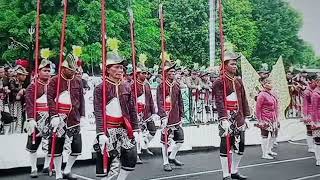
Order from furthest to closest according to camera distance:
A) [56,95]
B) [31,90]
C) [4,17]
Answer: [4,17], [31,90], [56,95]

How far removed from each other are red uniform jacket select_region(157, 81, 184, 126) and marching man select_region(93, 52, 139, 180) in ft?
8.75

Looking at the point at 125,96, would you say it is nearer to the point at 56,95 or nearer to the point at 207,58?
the point at 56,95

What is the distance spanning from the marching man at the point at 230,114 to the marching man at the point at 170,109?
127 centimetres

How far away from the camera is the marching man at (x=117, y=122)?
17.6 feet

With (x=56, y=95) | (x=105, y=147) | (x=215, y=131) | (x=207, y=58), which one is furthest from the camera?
(x=207, y=58)

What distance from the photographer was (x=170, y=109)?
8172 millimetres

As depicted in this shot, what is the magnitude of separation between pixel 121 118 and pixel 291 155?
5.55 m

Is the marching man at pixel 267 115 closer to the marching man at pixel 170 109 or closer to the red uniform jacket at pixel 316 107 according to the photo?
the red uniform jacket at pixel 316 107

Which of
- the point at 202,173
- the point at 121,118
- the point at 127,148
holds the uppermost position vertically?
the point at 121,118

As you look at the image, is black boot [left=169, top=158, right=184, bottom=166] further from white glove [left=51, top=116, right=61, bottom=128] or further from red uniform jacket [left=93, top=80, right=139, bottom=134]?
red uniform jacket [left=93, top=80, right=139, bottom=134]

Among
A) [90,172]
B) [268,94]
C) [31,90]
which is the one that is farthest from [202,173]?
[31,90]

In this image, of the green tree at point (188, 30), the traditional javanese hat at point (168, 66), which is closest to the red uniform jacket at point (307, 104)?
the traditional javanese hat at point (168, 66)

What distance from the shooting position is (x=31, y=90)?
7516 millimetres

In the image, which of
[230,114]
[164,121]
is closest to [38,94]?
[164,121]
